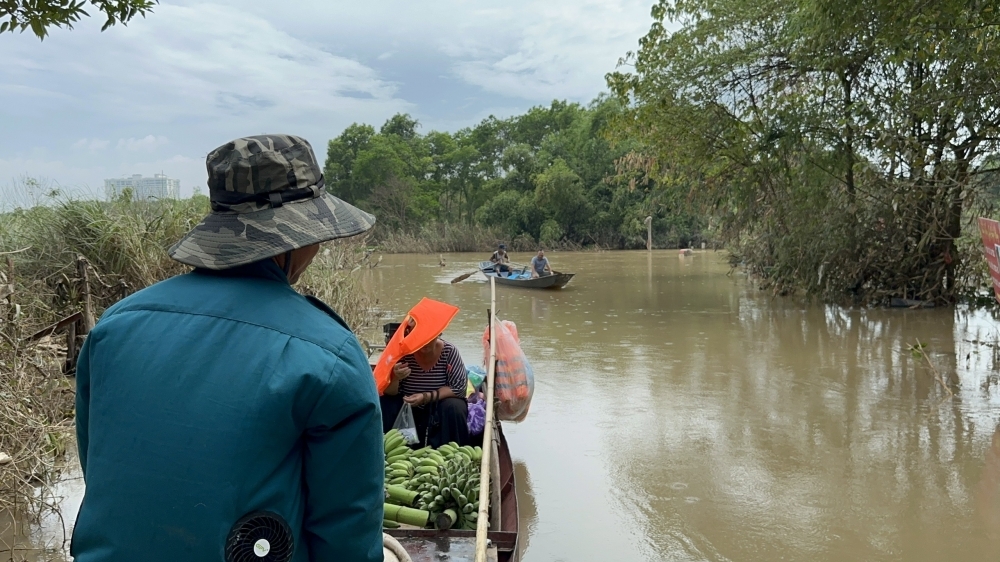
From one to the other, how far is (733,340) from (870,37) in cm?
449

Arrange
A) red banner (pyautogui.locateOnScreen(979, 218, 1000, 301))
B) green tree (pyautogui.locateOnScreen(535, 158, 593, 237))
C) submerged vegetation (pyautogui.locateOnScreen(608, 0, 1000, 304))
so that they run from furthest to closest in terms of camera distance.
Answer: green tree (pyautogui.locateOnScreen(535, 158, 593, 237)) → submerged vegetation (pyautogui.locateOnScreen(608, 0, 1000, 304)) → red banner (pyautogui.locateOnScreen(979, 218, 1000, 301))

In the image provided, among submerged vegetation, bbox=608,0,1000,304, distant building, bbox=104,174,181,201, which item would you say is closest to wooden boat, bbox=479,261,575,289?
submerged vegetation, bbox=608,0,1000,304

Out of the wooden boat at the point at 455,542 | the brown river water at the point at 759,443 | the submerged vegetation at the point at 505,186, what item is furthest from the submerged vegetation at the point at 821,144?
the submerged vegetation at the point at 505,186

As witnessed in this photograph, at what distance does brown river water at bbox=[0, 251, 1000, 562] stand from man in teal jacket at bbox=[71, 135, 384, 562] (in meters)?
3.36

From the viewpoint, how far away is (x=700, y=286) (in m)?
20.0

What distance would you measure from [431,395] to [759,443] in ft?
10.2

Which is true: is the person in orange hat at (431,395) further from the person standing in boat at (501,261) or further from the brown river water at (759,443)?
the person standing in boat at (501,261)

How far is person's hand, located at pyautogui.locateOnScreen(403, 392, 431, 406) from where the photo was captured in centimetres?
A: 454

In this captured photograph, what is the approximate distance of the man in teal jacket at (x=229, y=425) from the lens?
4.10 feet

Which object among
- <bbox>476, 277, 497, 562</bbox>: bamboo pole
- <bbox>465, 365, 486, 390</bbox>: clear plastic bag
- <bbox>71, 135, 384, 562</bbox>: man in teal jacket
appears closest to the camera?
<bbox>71, 135, 384, 562</bbox>: man in teal jacket

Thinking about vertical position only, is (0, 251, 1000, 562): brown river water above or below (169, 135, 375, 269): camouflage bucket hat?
below

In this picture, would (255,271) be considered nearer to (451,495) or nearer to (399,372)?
(451,495)

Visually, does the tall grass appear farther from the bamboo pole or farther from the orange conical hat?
the orange conical hat

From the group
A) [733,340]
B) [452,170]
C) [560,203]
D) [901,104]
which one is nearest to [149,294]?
[733,340]
